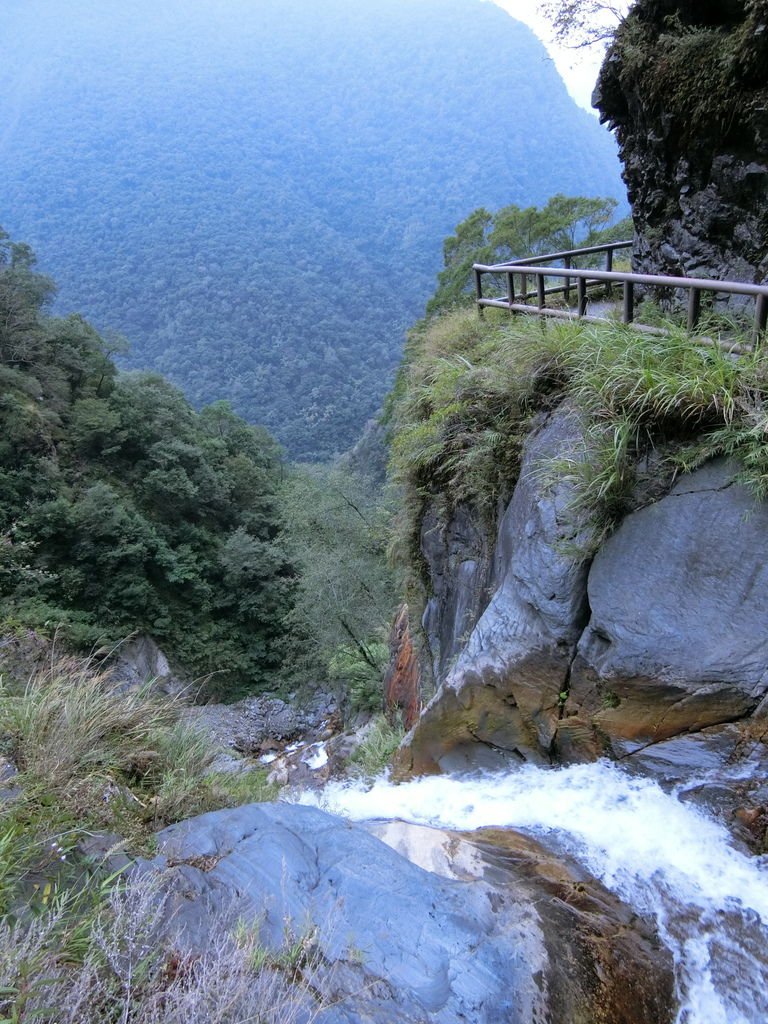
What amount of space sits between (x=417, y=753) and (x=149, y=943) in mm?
2915

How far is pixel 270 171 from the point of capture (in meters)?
143

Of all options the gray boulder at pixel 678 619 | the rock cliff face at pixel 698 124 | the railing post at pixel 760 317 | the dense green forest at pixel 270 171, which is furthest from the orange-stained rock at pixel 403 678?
the dense green forest at pixel 270 171

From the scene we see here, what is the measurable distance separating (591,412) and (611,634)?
5.34ft

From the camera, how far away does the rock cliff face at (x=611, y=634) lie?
10.8ft

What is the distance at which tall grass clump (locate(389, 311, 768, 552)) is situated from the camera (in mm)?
3730

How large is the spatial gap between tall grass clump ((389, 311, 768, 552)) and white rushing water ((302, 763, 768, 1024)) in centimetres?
168

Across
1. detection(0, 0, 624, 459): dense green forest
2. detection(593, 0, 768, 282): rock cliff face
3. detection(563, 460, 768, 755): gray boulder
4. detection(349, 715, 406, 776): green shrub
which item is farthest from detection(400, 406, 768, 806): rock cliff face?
detection(0, 0, 624, 459): dense green forest

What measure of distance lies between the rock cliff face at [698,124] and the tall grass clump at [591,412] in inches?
83.8

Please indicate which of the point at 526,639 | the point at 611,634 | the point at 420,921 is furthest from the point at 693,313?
the point at 420,921

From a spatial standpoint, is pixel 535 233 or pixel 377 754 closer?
pixel 377 754

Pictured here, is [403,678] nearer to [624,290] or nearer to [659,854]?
[659,854]

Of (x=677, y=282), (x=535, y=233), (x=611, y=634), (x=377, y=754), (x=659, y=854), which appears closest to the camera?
(x=659, y=854)

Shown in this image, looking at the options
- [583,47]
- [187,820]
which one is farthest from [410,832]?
[583,47]

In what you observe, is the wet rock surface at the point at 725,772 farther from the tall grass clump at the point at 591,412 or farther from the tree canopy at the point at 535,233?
the tree canopy at the point at 535,233
